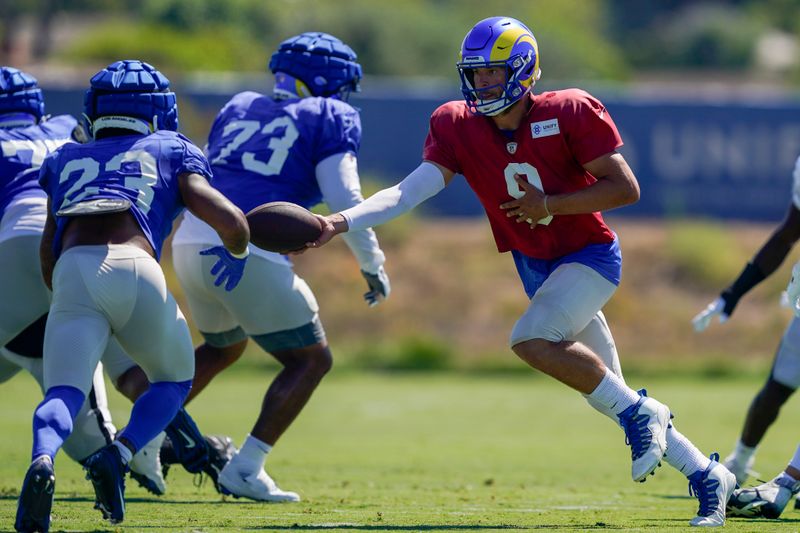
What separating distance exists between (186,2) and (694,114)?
21.9 meters

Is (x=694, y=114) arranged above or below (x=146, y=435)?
below

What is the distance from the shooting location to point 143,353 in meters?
5.68

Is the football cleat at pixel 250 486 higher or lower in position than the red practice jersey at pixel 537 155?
lower

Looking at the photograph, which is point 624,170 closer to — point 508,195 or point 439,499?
point 508,195

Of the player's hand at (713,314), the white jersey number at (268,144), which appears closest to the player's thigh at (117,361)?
the white jersey number at (268,144)

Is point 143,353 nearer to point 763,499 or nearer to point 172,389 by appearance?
point 172,389

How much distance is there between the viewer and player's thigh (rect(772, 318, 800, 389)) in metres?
7.08

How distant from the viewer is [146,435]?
18.6 ft

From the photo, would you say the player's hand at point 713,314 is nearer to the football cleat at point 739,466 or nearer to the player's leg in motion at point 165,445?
the football cleat at point 739,466

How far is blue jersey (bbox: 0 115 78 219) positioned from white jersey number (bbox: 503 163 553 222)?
7.62 ft

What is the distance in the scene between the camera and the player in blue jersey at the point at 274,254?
6.93 m

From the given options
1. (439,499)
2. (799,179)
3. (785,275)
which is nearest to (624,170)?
(799,179)

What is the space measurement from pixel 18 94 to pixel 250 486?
2.35 meters

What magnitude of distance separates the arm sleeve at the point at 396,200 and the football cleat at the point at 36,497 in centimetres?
171
